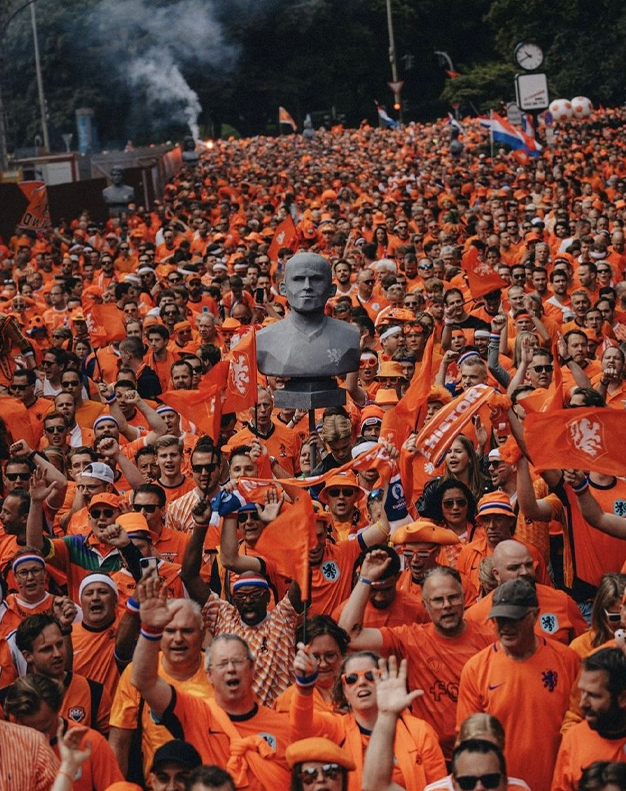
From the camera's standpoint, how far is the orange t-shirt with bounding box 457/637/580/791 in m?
6.10

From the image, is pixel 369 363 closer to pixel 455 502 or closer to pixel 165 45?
pixel 455 502

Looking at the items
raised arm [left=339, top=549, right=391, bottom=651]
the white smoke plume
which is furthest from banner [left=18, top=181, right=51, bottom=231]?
the white smoke plume

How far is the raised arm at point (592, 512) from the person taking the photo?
24.9 feet

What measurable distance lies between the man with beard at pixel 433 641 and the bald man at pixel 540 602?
29 centimetres

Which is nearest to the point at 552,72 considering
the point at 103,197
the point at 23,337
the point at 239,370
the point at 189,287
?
the point at 103,197

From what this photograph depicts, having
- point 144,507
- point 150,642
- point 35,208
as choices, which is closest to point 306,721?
point 150,642

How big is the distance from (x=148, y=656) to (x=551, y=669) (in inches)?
67.6

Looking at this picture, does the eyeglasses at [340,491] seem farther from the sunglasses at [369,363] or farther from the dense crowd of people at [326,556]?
the sunglasses at [369,363]

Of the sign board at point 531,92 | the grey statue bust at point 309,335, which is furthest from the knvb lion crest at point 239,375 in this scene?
the sign board at point 531,92

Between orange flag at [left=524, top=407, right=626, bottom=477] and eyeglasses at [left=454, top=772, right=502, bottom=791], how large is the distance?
238 centimetres

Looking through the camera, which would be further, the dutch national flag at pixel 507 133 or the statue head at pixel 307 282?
the dutch national flag at pixel 507 133

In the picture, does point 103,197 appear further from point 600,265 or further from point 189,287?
point 600,265

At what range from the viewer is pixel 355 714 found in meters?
5.96

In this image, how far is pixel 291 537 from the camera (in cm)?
687
